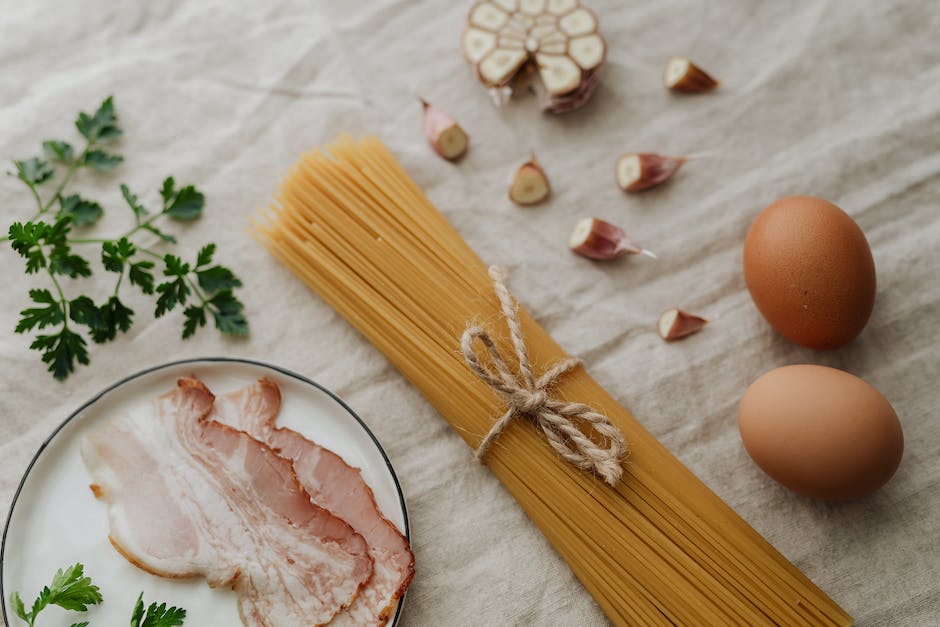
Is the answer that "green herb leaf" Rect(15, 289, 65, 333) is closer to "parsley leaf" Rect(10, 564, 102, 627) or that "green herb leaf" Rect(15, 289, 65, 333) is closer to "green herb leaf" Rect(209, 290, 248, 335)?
"green herb leaf" Rect(209, 290, 248, 335)

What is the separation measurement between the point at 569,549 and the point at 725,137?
0.88 m

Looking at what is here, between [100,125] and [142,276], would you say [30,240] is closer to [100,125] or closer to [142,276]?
[142,276]

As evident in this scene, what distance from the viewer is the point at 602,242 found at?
56.8 inches

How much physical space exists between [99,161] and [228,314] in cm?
41

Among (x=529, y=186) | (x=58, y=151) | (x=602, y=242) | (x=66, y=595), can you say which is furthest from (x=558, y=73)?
(x=66, y=595)

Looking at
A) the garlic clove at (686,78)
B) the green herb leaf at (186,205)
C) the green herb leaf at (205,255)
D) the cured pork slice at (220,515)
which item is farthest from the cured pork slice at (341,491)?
the garlic clove at (686,78)

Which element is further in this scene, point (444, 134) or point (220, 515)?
point (444, 134)

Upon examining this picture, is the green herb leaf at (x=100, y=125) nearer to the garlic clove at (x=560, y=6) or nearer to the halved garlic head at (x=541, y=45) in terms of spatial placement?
the halved garlic head at (x=541, y=45)

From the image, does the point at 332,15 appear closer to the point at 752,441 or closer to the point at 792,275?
the point at 792,275

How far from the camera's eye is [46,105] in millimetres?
1540

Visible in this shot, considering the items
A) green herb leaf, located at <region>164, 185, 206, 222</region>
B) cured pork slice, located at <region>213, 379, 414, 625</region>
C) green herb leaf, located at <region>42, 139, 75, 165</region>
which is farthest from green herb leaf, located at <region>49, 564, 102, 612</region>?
green herb leaf, located at <region>42, 139, 75, 165</region>

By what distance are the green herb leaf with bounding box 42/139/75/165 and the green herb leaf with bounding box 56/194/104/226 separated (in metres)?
0.09

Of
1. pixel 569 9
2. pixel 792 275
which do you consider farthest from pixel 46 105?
pixel 792 275

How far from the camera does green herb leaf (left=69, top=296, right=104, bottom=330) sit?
53.6 inches
